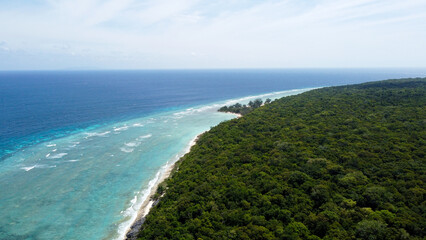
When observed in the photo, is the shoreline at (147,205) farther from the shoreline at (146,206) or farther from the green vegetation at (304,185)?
the green vegetation at (304,185)

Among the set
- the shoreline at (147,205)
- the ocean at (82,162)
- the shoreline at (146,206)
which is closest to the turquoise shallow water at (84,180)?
the ocean at (82,162)

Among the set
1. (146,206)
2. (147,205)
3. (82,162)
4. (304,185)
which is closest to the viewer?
(304,185)

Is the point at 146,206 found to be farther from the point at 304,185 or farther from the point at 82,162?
the point at 82,162

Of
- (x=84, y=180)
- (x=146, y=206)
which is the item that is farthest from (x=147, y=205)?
(x=84, y=180)

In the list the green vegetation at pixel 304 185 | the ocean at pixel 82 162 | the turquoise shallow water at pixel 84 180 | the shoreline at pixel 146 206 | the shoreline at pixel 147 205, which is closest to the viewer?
the green vegetation at pixel 304 185

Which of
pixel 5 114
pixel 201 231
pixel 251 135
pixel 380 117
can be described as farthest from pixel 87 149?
pixel 380 117
